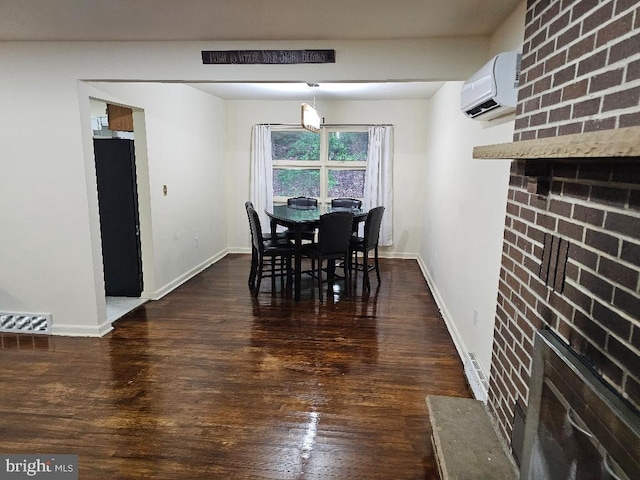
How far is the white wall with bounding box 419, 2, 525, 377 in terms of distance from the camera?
91.7 inches

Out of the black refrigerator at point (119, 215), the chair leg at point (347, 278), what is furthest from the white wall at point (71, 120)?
the chair leg at point (347, 278)

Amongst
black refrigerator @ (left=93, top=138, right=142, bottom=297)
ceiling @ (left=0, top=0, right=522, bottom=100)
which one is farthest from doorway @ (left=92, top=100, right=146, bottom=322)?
ceiling @ (left=0, top=0, right=522, bottom=100)

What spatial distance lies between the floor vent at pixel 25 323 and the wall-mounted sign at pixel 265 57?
2586 mm

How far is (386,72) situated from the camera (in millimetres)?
2850

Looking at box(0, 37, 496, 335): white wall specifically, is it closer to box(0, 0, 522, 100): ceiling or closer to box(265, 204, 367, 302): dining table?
box(0, 0, 522, 100): ceiling

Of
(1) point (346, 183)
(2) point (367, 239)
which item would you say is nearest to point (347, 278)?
(2) point (367, 239)

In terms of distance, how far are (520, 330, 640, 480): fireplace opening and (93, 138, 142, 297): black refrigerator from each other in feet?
13.0

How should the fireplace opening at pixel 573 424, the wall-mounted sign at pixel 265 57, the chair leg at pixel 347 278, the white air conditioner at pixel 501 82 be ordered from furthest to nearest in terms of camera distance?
1. the chair leg at pixel 347 278
2. the wall-mounted sign at pixel 265 57
3. the white air conditioner at pixel 501 82
4. the fireplace opening at pixel 573 424

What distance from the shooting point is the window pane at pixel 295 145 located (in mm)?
6238

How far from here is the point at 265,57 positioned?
2863 mm

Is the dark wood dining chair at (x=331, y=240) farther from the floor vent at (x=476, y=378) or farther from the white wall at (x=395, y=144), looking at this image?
the white wall at (x=395, y=144)

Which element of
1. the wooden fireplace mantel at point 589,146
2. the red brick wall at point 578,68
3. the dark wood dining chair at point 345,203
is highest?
the red brick wall at point 578,68

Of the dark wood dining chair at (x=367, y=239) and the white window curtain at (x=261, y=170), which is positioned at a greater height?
the white window curtain at (x=261, y=170)

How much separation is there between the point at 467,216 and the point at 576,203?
1.84 meters
